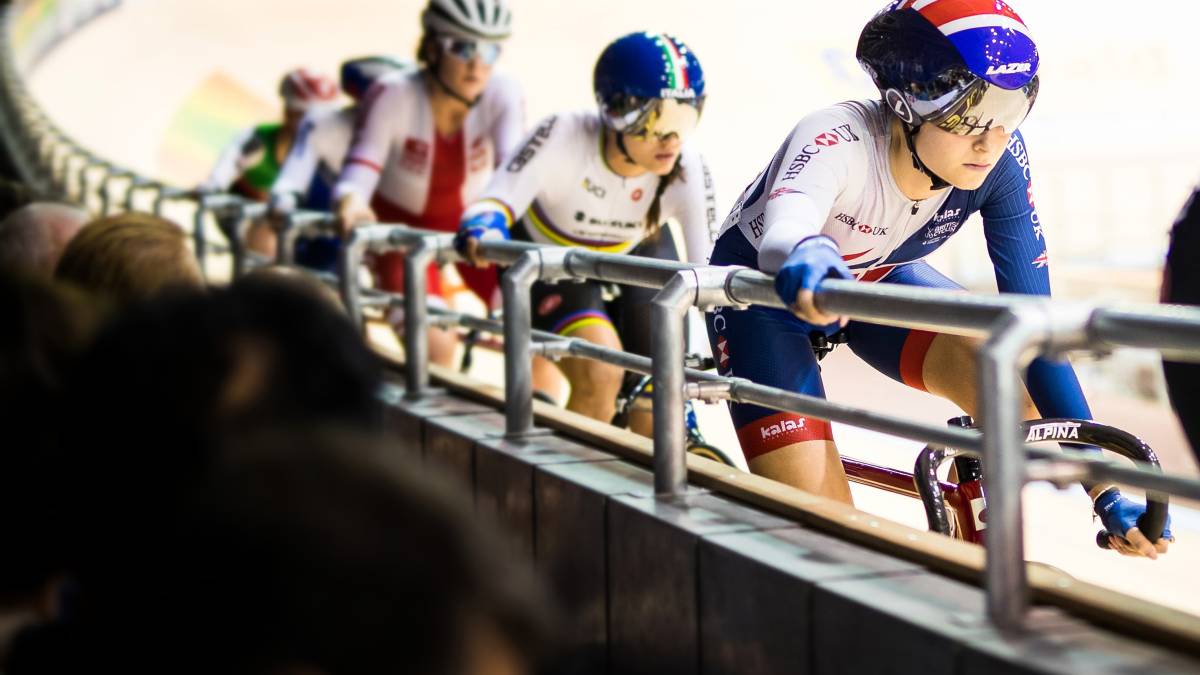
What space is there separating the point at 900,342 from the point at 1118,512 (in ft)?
3.38

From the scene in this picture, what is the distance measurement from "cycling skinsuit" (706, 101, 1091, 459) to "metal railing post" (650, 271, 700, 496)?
0.34 m

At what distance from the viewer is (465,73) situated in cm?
642

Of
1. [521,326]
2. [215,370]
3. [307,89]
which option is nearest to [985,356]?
[215,370]

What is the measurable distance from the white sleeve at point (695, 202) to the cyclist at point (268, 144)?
479 cm

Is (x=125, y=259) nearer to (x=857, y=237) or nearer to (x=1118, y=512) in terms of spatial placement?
(x=857, y=237)

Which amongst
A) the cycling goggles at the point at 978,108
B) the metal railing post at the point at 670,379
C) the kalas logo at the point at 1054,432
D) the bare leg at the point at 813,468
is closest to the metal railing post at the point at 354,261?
the bare leg at the point at 813,468

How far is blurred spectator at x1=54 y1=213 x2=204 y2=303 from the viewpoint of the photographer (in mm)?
2672

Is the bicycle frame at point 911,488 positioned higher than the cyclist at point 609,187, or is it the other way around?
the cyclist at point 609,187

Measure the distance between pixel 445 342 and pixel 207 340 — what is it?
16.9ft

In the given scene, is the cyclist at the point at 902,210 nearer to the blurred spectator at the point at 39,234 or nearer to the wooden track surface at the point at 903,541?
the wooden track surface at the point at 903,541

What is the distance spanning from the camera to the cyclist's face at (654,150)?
15.5 feet

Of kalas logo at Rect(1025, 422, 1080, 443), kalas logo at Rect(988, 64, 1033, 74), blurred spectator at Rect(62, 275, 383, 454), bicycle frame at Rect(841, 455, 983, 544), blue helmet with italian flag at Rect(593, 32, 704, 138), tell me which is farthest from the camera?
blue helmet with italian flag at Rect(593, 32, 704, 138)

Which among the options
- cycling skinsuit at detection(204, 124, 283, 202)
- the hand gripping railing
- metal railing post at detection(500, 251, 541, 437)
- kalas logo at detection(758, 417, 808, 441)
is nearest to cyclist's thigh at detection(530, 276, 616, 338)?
metal railing post at detection(500, 251, 541, 437)

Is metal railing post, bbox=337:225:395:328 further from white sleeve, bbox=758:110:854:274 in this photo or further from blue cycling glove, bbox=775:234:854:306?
blue cycling glove, bbox=775:234:854:306
